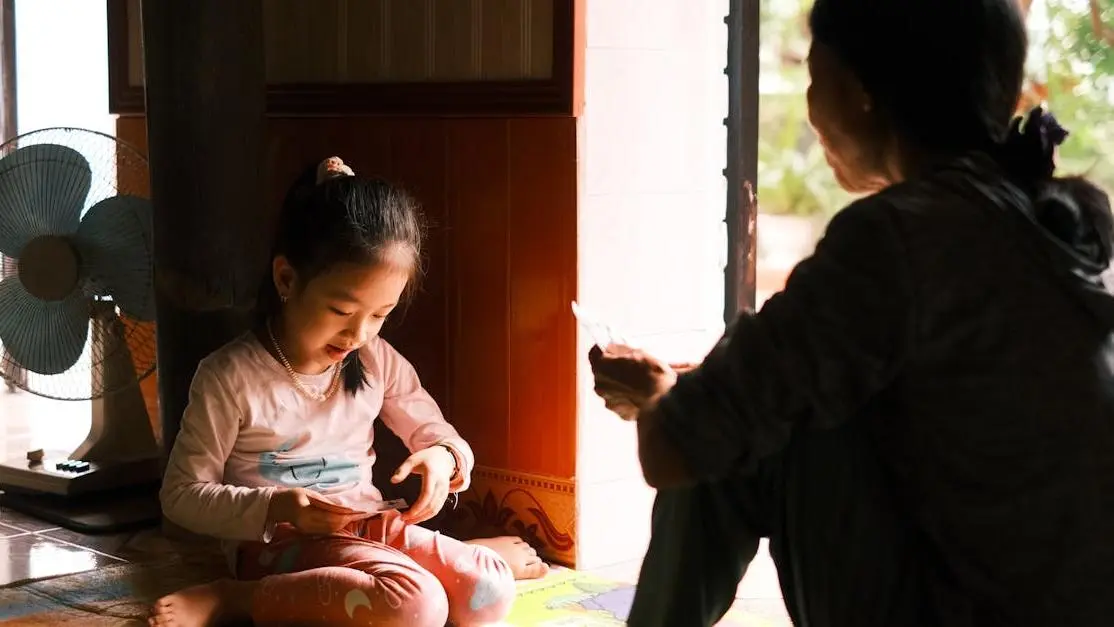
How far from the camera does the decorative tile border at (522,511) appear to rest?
2.73 metres

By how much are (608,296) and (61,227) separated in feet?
3.76

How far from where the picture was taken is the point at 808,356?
136cm

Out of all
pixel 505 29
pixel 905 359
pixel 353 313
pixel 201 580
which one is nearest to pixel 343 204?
pixel 353 313

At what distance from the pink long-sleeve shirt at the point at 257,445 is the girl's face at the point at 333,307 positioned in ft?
0.17

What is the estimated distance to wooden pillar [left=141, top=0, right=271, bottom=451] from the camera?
8.93 feet

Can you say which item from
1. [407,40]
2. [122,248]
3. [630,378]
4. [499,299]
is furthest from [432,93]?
[630,378]

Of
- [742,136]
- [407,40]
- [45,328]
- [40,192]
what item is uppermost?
[407,40]

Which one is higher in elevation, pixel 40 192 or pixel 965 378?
pixel 40 192

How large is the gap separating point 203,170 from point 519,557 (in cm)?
94

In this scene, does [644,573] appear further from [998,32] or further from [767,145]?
[767,145]

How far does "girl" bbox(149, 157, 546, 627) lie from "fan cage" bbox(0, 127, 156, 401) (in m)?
0.60

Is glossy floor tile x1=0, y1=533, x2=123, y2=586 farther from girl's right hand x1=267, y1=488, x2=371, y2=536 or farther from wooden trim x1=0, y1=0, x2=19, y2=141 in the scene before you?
wooden trim x1=0, y1=0, x2=19, y2=141

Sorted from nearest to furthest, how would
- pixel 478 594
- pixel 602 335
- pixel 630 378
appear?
pixel 630 378, pixel 602 335, pixel 478 594

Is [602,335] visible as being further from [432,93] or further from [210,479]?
[432,93]
